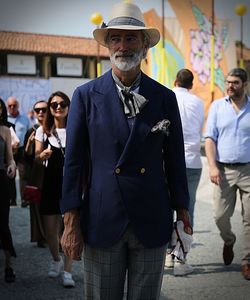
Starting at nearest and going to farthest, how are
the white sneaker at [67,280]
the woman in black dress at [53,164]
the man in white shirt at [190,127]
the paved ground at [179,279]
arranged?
1. the paved ground at [179,279]
2. the white sneaker at [67,280]
3. the woman in black dress at [53,164]
4. the man in white shirt at [190,127]

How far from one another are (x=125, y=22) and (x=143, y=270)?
1.17 m

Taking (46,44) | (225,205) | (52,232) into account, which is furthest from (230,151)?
(46,44)

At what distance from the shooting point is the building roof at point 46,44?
31688 mm

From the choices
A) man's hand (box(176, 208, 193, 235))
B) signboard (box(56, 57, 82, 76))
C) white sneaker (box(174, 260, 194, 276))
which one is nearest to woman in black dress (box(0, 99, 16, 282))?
white sneaker (box(174, 260, 194, 276))

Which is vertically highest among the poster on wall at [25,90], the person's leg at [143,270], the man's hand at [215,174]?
the poster on wall at [25,90]

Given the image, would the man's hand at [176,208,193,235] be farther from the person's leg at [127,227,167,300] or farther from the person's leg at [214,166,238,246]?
the person's leg at [214,166,238,246]

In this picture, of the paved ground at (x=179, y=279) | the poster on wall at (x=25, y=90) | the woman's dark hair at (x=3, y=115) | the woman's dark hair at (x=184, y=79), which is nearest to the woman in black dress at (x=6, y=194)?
the woman's dark hair at (x=3, y=115)

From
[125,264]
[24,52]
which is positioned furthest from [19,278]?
[24,52]

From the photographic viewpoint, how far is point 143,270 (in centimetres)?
211

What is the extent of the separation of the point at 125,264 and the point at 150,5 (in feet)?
35.9

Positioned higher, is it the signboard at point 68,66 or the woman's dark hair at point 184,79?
the signboard at point 68,66

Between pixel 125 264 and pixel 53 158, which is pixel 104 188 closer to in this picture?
pixel 125 264

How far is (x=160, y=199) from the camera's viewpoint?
212 centimetres

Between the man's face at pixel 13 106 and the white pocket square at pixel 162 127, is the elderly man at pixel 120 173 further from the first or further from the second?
the man's face at pixel 13 106
